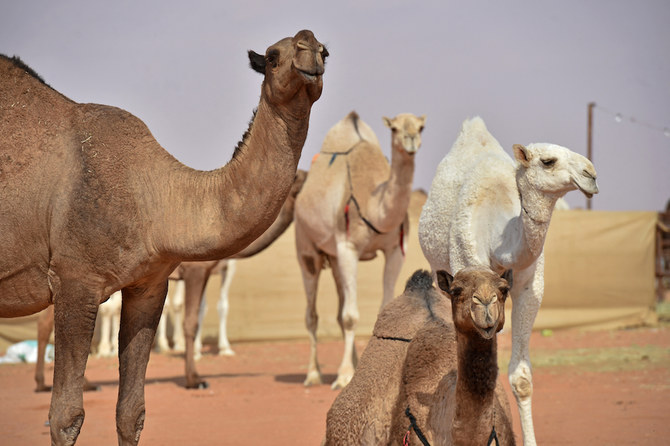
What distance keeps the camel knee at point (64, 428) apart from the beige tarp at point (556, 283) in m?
11.9

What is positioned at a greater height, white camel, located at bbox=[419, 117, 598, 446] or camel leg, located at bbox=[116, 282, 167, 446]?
white camel, located at bbox=[419, 117, 598, 446]

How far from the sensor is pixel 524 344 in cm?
581

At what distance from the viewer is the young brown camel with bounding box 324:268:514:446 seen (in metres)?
3.60

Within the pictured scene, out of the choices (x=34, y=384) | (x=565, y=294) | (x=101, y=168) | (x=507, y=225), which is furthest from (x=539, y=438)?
(x=565, y=294)

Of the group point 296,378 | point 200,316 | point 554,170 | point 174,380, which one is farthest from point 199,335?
point 554,170

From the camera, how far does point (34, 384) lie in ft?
36.0

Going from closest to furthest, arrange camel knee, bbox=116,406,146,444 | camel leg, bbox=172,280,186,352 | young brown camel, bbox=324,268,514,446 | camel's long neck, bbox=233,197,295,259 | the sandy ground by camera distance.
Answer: young brown camel, bbox=324,268,514,446 < camel knee, bbox=116,406,146,444 < the sandy ground < camel's long neck, bbox=233,197,295,259 < camel leg, bbox=172,280,186,352

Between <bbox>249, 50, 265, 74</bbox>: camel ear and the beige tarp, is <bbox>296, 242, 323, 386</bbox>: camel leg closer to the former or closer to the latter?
the beige tarp

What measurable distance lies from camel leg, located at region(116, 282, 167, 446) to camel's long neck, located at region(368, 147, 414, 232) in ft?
15.5

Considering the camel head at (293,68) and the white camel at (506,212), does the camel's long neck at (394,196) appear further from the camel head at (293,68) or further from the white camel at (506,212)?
the camel head at (293,68)

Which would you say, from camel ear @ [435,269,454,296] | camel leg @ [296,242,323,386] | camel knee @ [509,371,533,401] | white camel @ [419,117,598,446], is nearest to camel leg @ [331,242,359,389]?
camel leg @ [296,242,323,386]

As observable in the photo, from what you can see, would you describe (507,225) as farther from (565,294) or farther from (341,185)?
(565,294)

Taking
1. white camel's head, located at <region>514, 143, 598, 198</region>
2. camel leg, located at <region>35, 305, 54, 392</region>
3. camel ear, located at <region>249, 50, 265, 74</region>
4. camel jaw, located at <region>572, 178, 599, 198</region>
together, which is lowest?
camel leg, located at <region>35, 305, 54, 392</region>

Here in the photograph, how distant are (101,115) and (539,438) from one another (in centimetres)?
417
